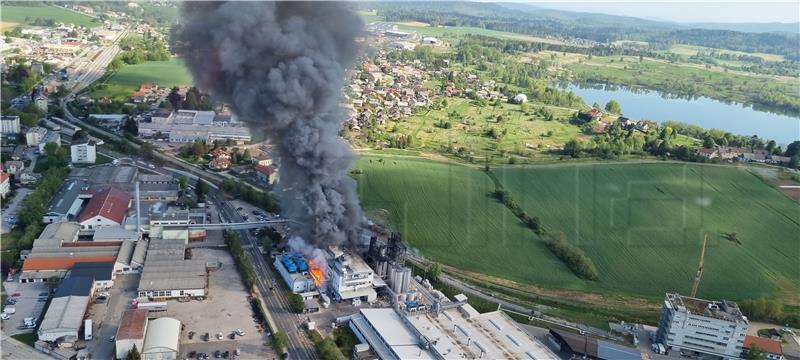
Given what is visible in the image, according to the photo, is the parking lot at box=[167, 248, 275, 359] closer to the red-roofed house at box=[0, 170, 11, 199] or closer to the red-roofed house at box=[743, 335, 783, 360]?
the red-roofed house at box=[0, 170, 11, 199]

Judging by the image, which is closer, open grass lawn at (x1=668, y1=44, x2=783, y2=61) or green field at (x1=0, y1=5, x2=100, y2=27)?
green field at (x1=0, y1=5, x2=100, y2=27)

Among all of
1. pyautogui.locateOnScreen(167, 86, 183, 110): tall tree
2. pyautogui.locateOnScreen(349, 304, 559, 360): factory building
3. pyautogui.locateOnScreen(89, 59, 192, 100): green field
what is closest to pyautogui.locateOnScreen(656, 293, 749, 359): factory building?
pyautogui.locateOnScreen(349, 304, 559, 360): factory building

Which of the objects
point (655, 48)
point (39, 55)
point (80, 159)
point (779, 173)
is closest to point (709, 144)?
point (779, 173)

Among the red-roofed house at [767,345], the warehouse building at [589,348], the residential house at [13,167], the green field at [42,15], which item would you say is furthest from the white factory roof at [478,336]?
the green field at [42,15]

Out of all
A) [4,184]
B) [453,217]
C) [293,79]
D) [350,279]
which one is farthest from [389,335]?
[4,184]

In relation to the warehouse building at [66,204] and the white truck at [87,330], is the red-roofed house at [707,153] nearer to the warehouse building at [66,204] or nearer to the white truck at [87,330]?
the warehouse building at [66,204]

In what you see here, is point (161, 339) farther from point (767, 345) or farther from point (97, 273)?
point (767, 345)

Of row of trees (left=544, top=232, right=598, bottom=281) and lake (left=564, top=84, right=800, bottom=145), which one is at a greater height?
lake (left=564, top=84, right=800, bottom=145)
